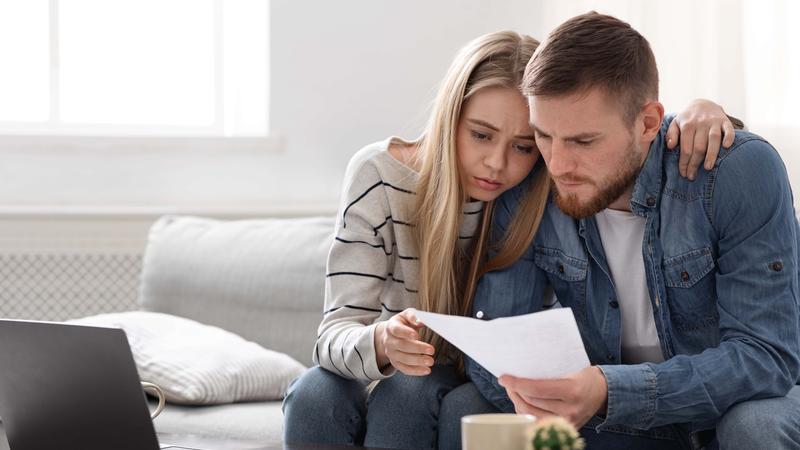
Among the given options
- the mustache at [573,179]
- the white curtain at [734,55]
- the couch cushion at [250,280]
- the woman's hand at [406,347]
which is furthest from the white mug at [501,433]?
the white curtain at [734,55]

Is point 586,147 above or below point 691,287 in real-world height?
above

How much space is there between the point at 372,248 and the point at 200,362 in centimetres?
65

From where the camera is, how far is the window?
3.41m

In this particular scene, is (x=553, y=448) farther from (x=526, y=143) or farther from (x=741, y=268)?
(x=526, y=143)

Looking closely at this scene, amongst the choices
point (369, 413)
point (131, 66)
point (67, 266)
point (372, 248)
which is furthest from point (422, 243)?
point (131, 66)

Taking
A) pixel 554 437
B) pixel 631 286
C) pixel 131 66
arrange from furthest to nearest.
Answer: pixel 131 66 → pixel 631 286 → pixel 554 437

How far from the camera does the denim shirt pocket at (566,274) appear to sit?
5.49ft

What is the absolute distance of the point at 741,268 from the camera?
1.52 m

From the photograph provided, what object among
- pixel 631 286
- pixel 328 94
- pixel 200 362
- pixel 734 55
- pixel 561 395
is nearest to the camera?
pixel 561 395

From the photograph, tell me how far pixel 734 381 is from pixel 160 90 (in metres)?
2.49

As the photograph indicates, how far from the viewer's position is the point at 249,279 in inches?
101

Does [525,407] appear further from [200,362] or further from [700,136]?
[200,362]

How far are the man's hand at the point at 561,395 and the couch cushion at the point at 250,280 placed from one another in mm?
1190

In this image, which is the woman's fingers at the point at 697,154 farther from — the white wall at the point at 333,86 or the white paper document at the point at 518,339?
the white wall at the point at 333,86
